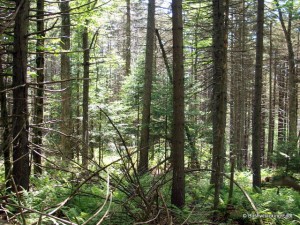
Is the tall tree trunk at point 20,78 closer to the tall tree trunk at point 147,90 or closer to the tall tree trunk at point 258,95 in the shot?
the tall tree trunk at point 147,90

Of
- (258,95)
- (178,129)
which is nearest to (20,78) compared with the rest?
(178,129)

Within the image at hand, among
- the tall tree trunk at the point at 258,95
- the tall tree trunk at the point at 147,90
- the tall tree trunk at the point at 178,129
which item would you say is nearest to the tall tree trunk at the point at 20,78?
the tall tree trunk at the point at 178,129

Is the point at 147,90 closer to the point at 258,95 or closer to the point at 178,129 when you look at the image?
the point at 258,95

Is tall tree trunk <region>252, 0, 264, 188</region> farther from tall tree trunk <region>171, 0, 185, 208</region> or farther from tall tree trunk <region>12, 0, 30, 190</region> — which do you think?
tall tree trunk <region>12, 0, 30, 190</region>

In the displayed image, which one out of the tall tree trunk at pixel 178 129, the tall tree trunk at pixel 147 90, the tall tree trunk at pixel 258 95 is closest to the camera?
the tall tree trunk at pixel 178 129

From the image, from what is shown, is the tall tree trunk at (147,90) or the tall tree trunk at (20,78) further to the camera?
the tall tree trunk at (147,90)

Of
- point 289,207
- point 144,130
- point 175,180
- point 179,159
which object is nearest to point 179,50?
point 179,159

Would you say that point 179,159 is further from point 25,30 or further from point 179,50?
point 25,30

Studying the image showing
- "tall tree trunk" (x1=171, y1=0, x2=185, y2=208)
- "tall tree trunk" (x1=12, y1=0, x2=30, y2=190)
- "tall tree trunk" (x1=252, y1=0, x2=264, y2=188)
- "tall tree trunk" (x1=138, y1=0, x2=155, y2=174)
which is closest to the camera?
"tall tree trunk" (x1=12, y1=0, x2=30, y2=190)

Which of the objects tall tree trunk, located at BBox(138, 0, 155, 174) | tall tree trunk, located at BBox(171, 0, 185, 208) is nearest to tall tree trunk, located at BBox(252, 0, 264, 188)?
tall tree trunk, located at BBox(138, 0, 155, 174)

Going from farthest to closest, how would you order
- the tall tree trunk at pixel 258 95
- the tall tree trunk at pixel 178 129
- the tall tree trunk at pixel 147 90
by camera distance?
the tall tree trunk at pixel 147 90 → the tall tree trunk at pixel 258 95 → the tall tree trunk at pixel 178 129

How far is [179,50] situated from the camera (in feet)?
19.5

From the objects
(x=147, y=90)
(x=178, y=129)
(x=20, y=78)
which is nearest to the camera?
(x=20, y=78)

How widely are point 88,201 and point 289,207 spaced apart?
4828mm
